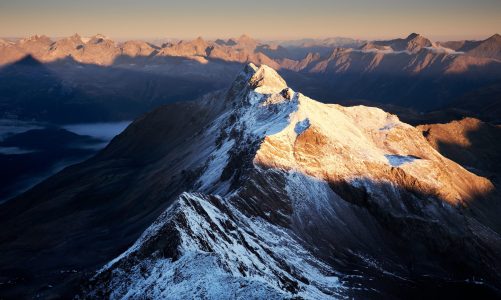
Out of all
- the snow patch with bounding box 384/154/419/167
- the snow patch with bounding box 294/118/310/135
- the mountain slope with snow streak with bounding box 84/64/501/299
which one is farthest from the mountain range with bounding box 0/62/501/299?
the snow patch with bounding box 384/154/419/167

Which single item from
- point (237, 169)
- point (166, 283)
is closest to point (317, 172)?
point (237, 169)

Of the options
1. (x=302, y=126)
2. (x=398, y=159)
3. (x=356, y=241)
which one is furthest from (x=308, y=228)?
(x=398, y=159)

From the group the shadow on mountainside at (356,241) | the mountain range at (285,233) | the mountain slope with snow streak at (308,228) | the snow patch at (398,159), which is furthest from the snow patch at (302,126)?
the snow patch at (398,159)

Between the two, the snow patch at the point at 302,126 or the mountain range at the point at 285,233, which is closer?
the mountain range at the point at 285,233

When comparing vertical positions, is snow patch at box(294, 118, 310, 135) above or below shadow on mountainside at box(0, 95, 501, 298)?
above

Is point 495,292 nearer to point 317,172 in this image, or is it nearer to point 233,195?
point 317,172

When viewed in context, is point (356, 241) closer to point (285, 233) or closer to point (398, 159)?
point (285, 233)

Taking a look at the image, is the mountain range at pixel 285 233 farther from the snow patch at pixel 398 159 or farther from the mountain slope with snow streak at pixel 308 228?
the snow patch at pixel 398 159

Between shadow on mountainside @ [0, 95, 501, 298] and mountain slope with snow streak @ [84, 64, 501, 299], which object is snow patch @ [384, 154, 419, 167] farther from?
shadow on mountainside @ [0, 95, 501, 298]
